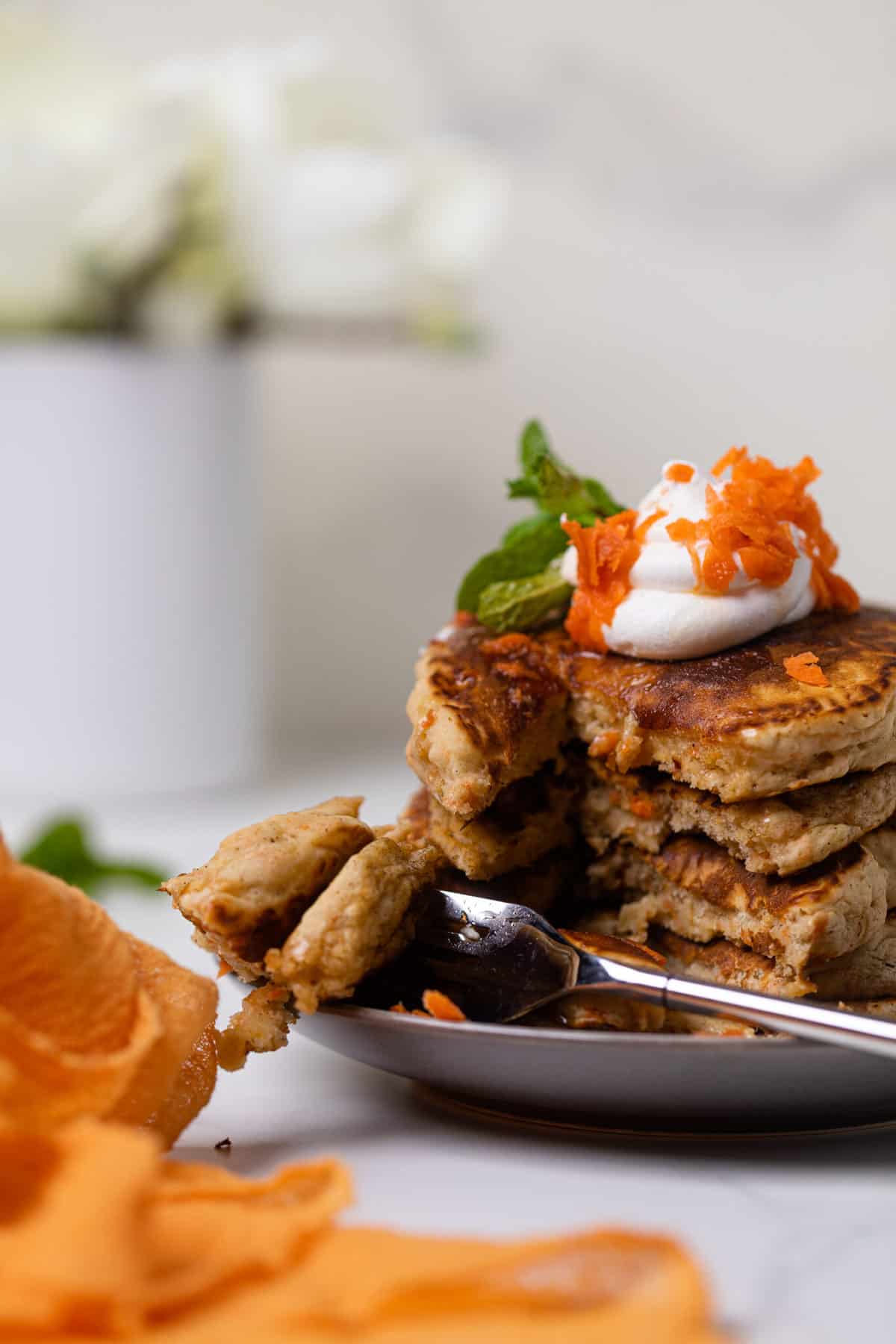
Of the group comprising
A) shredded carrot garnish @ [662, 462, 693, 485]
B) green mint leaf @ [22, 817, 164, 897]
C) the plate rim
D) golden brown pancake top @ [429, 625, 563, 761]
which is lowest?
green mint leaf @ [22, 817, 164, 897]

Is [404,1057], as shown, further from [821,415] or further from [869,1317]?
[821,415]

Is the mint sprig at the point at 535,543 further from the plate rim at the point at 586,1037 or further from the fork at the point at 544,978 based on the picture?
the plate rim at the point at 586,1037

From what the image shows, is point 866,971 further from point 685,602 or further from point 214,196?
point 214,196

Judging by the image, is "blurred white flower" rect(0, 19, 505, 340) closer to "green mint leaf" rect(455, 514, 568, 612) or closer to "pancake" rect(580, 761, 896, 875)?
"green mint leaf" rect(455, 514, 568, 612)

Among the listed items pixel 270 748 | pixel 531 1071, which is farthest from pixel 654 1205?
pixel 270 748

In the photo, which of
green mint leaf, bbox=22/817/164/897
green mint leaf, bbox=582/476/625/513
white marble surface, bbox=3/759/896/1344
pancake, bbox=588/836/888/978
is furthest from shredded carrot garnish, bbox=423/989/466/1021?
green mint leaf, bbox=22/817/164/897

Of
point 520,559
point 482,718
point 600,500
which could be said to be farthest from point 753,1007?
point 600,500
